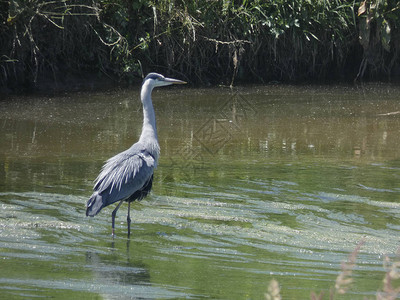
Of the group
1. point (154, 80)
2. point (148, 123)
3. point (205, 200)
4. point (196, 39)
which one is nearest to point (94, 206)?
point (148, 123)

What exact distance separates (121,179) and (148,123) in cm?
88

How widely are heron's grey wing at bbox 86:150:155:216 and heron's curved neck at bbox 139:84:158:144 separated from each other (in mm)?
196

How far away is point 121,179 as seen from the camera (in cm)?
636

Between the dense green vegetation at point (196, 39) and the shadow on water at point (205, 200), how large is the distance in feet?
4.42

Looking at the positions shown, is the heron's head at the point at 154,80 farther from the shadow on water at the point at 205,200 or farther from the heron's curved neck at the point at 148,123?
the shadow on water at the point at 205,200

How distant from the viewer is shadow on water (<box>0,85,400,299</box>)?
4.94 meters

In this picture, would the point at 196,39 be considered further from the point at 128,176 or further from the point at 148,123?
the point at 128,176

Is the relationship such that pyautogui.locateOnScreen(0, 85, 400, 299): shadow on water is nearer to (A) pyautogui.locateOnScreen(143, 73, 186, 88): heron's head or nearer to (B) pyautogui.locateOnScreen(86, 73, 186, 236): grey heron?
(B) pyautogui.locateOnScreen(86, 73, 186, 236): grey heron

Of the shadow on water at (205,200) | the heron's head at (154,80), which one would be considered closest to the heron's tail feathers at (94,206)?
the shadow on water at (205,200)

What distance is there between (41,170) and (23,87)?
20.4 feet

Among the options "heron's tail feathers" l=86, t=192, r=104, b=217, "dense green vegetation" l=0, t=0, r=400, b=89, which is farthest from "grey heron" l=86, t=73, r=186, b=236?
"dense green vegetation" l=0, t=0, r=400, b=89

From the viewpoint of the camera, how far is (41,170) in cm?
837

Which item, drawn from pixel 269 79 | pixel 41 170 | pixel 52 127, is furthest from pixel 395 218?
pixel 269 79

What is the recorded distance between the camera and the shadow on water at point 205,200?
4.94 metres
